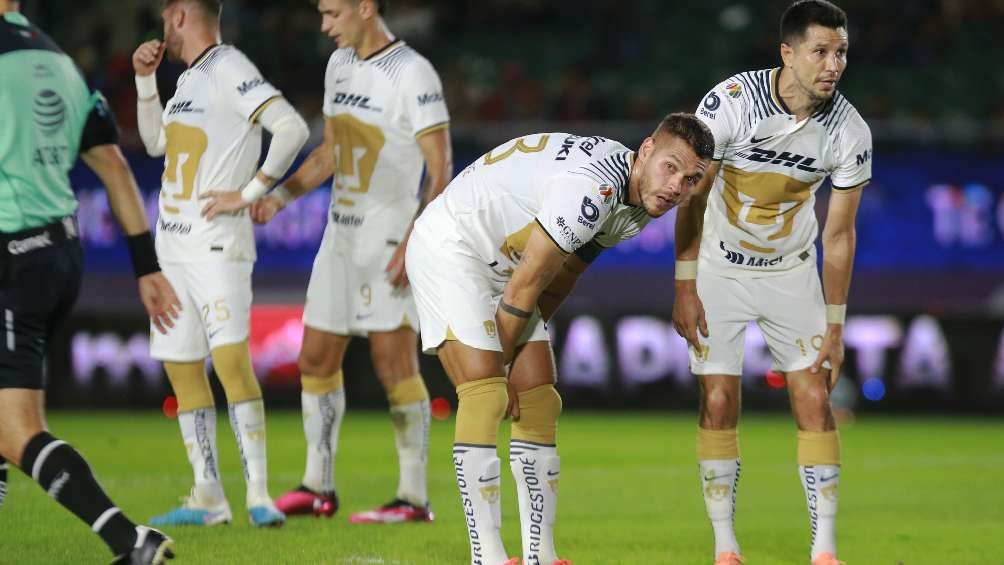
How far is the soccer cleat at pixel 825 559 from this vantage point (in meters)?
6.55

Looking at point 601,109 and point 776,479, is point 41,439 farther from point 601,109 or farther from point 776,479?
point 601,109

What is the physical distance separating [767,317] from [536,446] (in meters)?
1.30

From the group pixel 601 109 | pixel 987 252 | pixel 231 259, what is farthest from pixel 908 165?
pixel 231 259

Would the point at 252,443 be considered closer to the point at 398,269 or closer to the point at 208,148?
the point at 398,269

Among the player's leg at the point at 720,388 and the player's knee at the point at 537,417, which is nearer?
the player's knee at the point at 537,417

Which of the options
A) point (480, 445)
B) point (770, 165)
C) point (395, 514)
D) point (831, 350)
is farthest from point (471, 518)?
point (770, 165)

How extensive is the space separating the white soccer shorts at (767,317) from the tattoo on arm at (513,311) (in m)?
1.23

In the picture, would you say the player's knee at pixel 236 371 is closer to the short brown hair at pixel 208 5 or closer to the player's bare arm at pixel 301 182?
the player's bare arm at pixel 301 182

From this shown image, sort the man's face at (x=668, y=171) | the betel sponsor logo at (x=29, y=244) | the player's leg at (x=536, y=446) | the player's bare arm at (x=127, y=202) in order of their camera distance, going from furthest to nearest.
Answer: the player's leg at (x=536, y=446)
the man's face at (x=668, y=171)
the player's bare arm at (x=127, y=202)
the betel sponsor logo at (x=29, y=244)

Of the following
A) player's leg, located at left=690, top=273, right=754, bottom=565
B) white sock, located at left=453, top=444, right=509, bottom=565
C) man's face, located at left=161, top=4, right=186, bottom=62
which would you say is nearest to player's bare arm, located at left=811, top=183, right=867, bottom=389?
player's leg, located at left=690, top=273, right=754, bottom=565

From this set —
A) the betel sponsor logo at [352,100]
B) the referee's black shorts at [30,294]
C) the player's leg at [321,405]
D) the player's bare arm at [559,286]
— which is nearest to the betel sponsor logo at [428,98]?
the betel sponsor logo at [352,100]

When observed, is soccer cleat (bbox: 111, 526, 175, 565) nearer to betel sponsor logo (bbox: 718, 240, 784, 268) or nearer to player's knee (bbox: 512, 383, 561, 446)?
player's knee (bbox: 512, 383, 561, 446)

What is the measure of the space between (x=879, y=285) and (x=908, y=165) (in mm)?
1526

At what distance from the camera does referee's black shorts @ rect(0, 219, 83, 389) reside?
17.6ft
